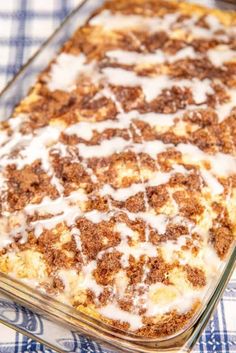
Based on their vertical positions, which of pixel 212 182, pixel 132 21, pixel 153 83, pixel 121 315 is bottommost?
pixel 121 315

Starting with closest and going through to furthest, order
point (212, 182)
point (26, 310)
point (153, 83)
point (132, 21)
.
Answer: point (26, 310) → point (212, 182) → point (153, 83) → point (132, 21)

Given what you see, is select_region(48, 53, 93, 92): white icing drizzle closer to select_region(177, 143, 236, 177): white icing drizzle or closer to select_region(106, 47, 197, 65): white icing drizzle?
select_region(106, 47, 197, 65): white icing drizzle

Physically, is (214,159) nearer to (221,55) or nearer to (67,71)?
(221,55)

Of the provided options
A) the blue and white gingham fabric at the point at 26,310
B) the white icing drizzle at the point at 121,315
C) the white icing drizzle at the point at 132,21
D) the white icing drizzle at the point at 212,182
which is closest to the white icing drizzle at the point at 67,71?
the white icing drizzle at the point at 132,21

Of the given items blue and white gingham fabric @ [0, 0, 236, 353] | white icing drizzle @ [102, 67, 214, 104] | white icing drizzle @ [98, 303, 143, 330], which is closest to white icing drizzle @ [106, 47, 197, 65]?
white icing drizzle @ [102, 67, 214, 104]

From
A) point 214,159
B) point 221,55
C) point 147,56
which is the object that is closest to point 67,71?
point 147,56

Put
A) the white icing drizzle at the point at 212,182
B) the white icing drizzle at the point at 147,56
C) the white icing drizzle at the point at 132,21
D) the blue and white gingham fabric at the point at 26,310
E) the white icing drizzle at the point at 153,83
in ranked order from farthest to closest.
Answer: the white icing drizzle at the point at 132,21 < the white icing drizzle at the point at 147,56 < the white icing drizzle at the point at 153,83 < the white icing drizzle at the point at 212,182 < the blue and white gingham fabric at the point at 26,310

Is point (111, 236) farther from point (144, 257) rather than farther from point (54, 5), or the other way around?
point (54, 5)

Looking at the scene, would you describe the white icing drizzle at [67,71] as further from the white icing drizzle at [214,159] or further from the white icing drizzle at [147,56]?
the white icing drizzle at [214,159]

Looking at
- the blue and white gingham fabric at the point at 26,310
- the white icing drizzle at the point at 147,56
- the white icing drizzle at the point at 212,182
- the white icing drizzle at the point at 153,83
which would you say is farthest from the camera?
the white icing drizzle at the point at 147,56
